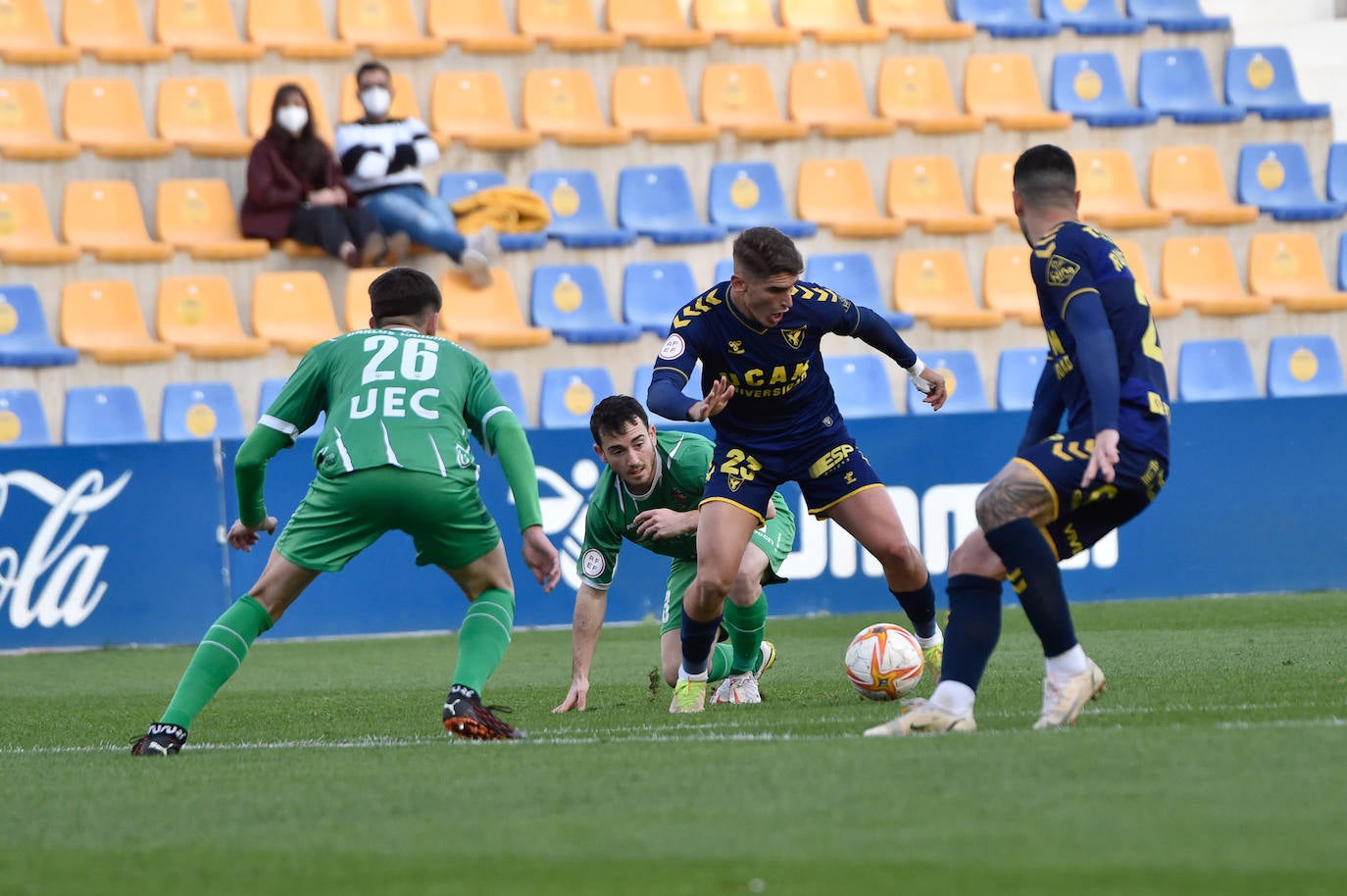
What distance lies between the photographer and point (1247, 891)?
10.8ft

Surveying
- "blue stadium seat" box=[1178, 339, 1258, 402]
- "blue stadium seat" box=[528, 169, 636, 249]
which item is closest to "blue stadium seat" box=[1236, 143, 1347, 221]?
"blue stadium seat" box=[1178, 339, 1258, 402]

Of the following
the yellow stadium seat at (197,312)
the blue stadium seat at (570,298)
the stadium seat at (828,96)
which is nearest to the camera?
the yellow stadium seat at (197,312)

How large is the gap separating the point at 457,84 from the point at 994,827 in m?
12.5

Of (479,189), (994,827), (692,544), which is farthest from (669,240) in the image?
(994,827)

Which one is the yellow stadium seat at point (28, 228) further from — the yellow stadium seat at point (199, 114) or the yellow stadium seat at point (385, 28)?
the yellow stadium seat at point (385, 28)

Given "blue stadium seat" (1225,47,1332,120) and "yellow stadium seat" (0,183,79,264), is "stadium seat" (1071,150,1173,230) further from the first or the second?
"yellow stadium seat" (0,183,79,264)

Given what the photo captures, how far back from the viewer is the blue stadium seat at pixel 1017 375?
576 inches

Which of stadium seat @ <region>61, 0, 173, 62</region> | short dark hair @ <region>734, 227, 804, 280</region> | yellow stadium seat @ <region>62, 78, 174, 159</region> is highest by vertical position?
stadium seat @ <region>61, 0, 173, 62</region>

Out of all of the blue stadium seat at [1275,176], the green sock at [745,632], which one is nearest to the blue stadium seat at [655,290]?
the blue stadium seat at [1275,176]

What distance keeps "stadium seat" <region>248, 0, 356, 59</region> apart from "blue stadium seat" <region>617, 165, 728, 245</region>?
103 inches

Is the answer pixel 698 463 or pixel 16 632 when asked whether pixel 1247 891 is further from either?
pixel 16 632

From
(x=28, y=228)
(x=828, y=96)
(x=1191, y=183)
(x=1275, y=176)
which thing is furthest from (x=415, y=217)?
(x=1275, y=176)

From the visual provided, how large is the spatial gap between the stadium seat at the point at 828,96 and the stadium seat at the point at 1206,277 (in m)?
2.69

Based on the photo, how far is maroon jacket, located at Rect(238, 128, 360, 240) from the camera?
13.6 metres
